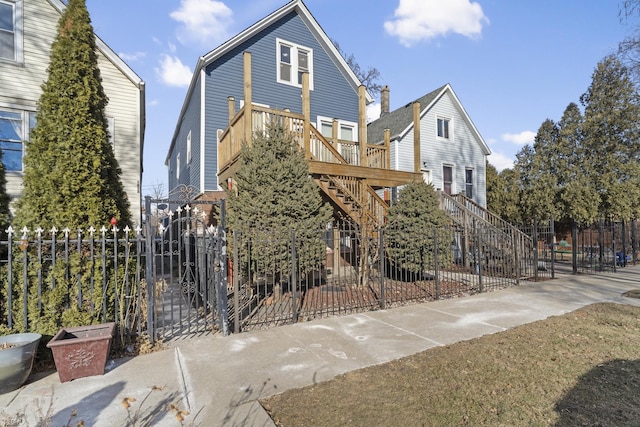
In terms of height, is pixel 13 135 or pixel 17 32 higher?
pixel 17 32

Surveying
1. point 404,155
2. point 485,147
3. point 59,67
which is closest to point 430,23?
point 404,155

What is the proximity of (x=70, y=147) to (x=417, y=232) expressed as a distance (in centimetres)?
741

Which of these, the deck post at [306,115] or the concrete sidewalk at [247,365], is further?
the deck post at [306,115]

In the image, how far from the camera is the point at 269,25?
13.6 meters

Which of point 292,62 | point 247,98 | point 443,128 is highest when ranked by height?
point 292,62

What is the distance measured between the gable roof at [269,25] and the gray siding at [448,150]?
11.0ft

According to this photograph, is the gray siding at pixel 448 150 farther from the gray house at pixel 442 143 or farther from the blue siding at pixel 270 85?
the blue siding at pixel 270 85

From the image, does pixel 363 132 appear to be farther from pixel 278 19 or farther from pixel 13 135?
pixel 13 135

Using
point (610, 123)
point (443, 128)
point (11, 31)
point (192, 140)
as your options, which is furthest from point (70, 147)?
point (610, 123)

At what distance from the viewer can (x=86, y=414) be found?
332 cm

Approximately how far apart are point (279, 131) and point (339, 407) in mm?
5734

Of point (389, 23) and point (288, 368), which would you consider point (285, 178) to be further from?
point (389, 23)

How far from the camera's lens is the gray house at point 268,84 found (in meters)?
12.4

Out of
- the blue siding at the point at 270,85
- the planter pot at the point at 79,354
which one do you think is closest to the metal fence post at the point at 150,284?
the planter pot at the point at 79,354
